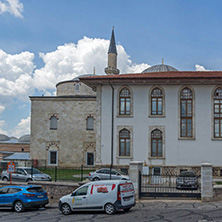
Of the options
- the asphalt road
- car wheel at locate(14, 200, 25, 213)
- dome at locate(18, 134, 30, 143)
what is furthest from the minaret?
car wheel at locate(14, 200, 25, 213)

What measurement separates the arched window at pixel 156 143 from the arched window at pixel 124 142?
6.40 ft

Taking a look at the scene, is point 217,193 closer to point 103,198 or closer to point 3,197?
point 103,198

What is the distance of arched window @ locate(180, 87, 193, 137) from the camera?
28328 millimetres

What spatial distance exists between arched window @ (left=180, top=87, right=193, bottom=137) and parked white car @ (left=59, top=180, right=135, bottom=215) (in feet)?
44.5

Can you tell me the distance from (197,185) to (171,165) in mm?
9117

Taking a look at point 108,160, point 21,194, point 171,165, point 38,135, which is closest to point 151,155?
point 171,165

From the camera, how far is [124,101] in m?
29.0

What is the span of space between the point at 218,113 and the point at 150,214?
50.0 feet

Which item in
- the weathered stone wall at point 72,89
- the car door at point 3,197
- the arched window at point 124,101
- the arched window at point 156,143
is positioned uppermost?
the weathered stone wall at point 72,89

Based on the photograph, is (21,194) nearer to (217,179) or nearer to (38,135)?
(217,179)

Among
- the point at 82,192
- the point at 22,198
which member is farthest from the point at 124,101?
the point at 82,192

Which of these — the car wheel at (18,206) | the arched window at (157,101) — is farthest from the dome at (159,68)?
the car wheel at (18,206)

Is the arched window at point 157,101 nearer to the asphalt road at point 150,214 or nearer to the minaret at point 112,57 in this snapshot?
the asphalt road at point 150,214

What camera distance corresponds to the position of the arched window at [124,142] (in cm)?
2856
